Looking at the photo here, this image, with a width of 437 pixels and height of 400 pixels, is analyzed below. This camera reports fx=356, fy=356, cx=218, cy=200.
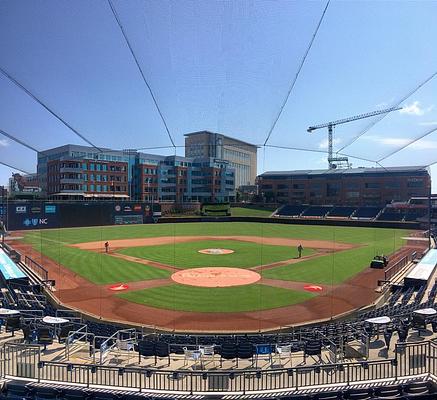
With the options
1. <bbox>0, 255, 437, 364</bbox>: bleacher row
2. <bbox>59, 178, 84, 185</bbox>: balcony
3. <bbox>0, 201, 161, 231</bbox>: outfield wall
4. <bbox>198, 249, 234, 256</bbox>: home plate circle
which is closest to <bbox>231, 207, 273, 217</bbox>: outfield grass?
<bbox>0, 201, 161, 231</bbox>: outfield wall

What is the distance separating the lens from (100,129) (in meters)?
12.7

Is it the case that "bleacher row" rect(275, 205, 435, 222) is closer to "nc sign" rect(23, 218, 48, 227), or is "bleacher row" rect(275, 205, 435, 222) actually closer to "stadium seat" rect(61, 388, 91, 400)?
"nc sign" rect(23, 218, 48, 227)

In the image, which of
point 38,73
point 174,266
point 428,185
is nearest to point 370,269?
point 428,185

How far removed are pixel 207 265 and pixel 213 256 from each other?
383 centimetres

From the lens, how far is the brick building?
28953mm

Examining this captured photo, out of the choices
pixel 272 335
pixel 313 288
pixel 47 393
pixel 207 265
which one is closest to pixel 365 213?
pixel 207 265

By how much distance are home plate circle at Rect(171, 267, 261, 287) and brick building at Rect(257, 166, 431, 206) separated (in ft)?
44.1

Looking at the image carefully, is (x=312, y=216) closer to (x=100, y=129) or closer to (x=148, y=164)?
(x=148, y=164)

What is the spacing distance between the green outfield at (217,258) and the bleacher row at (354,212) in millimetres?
2031

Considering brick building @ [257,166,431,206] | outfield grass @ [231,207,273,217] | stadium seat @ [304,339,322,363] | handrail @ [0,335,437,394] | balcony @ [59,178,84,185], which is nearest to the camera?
handrail @ [0,335,437,394]

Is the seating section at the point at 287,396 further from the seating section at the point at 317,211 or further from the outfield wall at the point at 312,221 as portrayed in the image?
the seating section at the point at 317,211

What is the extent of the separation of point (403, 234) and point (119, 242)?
32.6 meters

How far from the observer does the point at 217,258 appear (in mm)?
27734

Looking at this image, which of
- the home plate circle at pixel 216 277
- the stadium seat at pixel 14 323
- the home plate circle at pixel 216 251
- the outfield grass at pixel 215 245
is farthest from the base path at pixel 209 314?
the home plate circle at pixel 216 251
